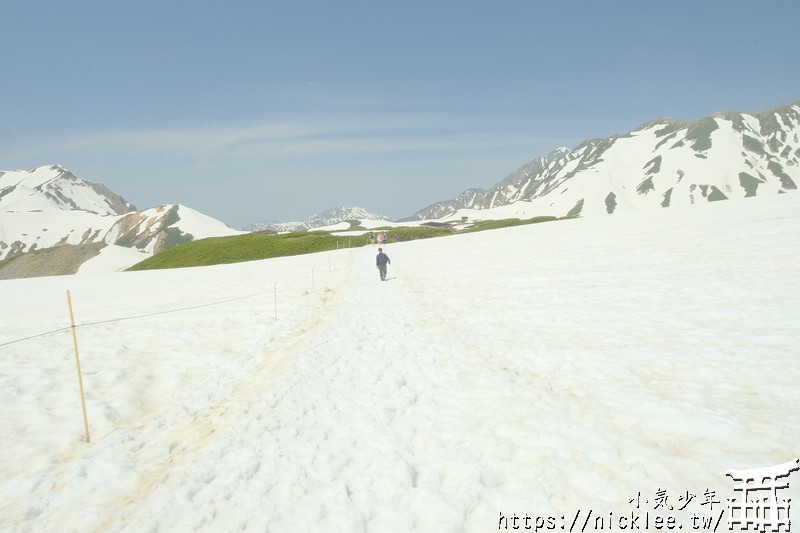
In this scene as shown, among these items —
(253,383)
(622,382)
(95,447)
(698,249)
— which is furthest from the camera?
(698,249)

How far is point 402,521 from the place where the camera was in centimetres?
544

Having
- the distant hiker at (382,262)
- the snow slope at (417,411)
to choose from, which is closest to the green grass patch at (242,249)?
the distant hiker at (382,262)

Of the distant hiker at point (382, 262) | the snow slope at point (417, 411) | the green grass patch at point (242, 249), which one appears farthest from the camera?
the green grass patch at point (242, 249)

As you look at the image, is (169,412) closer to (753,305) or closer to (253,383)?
(253,383)

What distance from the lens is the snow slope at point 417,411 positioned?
5.75 m

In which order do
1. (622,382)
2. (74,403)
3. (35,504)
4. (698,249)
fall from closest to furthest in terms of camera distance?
(35,504)
(622,382)
(74,403)
(698,249)

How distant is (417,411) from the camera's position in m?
8.62

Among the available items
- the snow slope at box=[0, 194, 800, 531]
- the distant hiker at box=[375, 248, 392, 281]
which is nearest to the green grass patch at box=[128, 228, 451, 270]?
the distant hiker at box=[375, 248, 392, 281]

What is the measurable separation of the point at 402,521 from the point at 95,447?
651cm

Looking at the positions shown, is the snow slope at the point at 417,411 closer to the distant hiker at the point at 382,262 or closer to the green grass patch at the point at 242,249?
the distant hiker at the point at 382,262

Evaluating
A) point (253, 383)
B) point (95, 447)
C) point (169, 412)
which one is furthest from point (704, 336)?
point (95, 447)

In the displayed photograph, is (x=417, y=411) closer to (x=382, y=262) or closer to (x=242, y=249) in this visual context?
(x=382, y=262)

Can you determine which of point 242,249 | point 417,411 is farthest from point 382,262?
point 242,249

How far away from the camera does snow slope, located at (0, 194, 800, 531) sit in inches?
227
